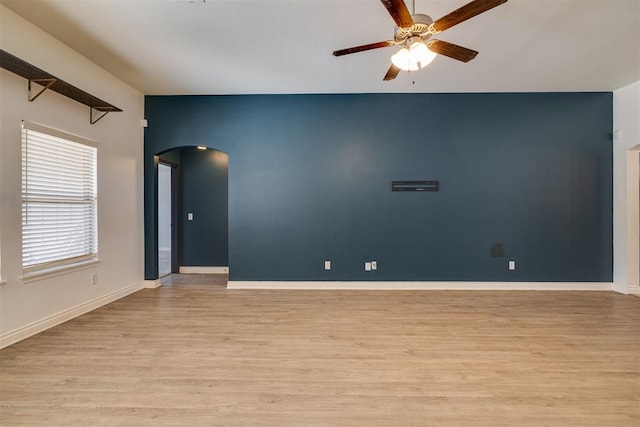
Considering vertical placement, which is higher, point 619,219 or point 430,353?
point 619,219

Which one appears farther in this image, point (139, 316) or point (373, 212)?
point (373, 212)

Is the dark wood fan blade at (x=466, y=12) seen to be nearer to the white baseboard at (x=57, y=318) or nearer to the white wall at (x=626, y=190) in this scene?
the white wall at (x=626, y=190)

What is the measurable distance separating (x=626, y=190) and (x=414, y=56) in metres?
4.38

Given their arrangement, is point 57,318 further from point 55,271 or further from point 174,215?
point 174,215

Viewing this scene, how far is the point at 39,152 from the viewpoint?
2.98 metres

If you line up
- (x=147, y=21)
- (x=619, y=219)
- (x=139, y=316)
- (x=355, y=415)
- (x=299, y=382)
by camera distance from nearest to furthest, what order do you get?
1. (x=355, y=415)
2. (x=299, y=382)
3. (x=147, y=21)
4. (x=139, y=316)
5. (x=619, y=219)

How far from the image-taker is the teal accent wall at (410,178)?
4.55m

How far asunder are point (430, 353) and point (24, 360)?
3363 millimetres

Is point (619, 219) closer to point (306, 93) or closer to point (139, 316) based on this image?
point (306, 93)

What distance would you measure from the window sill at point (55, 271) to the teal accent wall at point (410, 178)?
1.12m

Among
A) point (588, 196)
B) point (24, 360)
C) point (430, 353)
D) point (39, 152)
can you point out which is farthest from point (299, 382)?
point (588, 196)

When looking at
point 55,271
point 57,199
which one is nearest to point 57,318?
point 55,271

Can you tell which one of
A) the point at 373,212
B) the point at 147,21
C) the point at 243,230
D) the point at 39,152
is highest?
the point at 147,21

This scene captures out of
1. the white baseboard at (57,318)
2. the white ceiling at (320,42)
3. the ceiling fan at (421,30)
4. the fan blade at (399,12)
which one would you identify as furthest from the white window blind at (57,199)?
the fan blade at (399,12)
